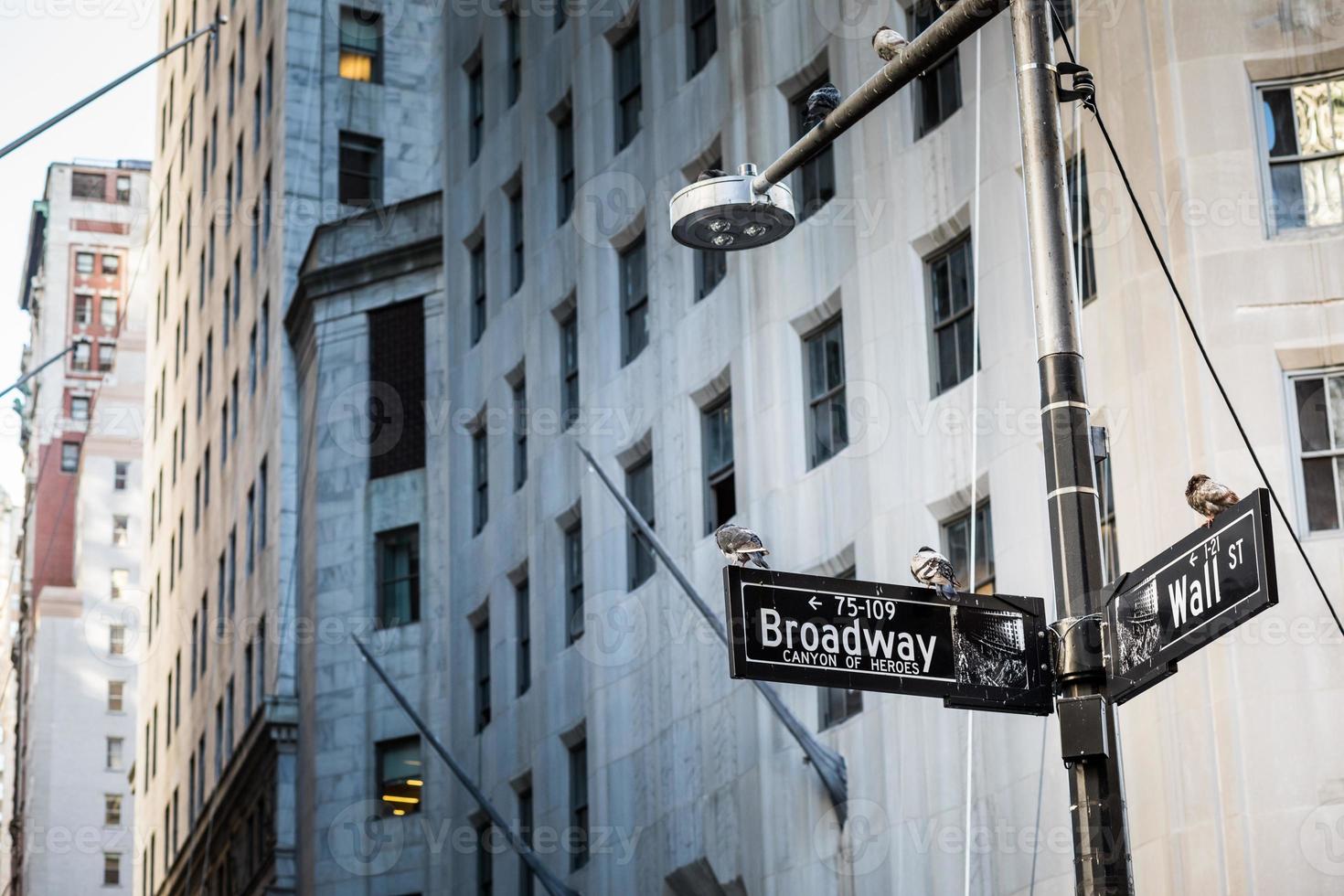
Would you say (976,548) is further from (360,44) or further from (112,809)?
(112,809)

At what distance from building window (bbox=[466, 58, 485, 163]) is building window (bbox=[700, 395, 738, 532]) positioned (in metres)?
14.1

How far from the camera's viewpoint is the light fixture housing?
12.3 m

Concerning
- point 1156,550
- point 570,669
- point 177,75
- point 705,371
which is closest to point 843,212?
point 705,371

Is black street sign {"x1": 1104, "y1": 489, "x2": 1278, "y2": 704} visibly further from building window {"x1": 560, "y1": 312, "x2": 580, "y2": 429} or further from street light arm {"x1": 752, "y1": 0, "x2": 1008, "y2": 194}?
building window {"x1": 560, "y1": 312, "x2": 580, "y2": 429}

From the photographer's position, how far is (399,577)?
48.4 meters

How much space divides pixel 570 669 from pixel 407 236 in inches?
640

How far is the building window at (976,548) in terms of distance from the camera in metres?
24.8

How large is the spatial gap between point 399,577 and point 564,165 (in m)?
12.6

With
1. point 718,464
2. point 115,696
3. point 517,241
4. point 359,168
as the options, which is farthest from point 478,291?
point 115,696

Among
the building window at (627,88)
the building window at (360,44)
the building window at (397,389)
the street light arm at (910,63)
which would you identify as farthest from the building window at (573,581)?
the street light arm at (910,63)

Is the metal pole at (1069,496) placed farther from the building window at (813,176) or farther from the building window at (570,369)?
the building window at (570,369)

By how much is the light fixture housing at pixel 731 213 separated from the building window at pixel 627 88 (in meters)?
23.7

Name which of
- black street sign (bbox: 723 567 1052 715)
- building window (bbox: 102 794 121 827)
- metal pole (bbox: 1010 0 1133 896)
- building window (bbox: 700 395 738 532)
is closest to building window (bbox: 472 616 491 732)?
building window (bbox: 700 395 738 532)

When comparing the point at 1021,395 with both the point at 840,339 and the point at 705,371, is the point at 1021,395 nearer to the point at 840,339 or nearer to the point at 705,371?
the point at 840,339
